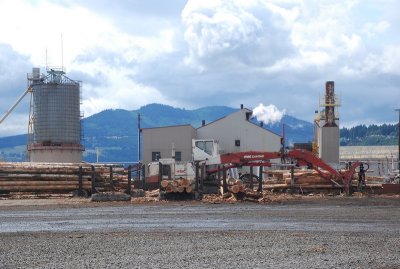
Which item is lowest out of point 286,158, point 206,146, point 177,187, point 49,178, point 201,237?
point 201,237

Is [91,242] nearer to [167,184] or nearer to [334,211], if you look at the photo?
[334,211]

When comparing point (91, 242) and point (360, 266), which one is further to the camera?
point (91, 242)

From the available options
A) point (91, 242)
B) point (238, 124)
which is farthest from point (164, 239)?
point (238, 124)

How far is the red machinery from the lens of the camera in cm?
3316

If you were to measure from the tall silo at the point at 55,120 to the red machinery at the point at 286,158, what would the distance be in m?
39.7

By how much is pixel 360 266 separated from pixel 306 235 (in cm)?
479

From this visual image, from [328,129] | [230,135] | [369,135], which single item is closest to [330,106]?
[328,129]

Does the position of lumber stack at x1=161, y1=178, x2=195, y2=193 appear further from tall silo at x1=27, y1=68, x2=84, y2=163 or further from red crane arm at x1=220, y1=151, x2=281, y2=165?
tall silo at x1=27, y1=68, x2=84, y2=163

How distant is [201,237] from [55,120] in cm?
5864

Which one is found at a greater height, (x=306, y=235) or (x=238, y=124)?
(x=238, y=124)

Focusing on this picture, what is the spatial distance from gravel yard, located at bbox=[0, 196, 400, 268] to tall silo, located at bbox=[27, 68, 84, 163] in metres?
44.5

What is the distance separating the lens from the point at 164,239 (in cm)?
1507

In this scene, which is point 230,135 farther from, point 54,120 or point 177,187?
point 177,187

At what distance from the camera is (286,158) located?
3322 cm
